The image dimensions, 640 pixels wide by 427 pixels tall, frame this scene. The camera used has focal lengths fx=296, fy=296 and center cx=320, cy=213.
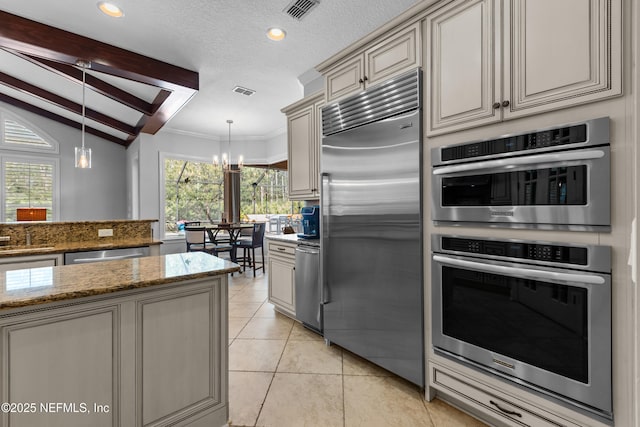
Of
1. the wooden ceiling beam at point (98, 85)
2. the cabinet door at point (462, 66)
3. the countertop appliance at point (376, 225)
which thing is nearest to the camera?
the cabinet door at point (462, 66)

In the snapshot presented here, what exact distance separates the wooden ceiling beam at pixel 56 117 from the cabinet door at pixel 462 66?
23.0ft

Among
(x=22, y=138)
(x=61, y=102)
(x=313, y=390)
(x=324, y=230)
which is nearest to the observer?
(x=313, y=390)

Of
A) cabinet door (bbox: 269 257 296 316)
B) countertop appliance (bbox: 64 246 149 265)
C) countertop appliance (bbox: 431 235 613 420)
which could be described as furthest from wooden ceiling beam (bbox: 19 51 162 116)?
countertop appliance (bbox: 431 235 613 420)

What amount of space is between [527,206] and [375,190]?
92cm

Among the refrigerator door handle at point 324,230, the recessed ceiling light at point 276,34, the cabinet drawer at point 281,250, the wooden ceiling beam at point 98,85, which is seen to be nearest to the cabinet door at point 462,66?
the refrigerator door handle at point 324,230

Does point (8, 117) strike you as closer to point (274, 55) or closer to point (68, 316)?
point (274, 55)

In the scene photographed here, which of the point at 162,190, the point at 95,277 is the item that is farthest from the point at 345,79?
the point at 162,190

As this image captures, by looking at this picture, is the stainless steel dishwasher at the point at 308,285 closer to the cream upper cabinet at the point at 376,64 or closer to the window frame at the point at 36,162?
the cream upper cabinet at the point at 376,64

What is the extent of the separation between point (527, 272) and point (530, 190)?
1.28 feet

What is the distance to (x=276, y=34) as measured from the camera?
2791mm

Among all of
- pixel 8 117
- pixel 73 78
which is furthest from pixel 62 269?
pixel 8 117

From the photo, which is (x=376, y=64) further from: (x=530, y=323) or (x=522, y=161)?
(x=530, y=323)

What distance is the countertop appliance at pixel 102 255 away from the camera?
103 inches

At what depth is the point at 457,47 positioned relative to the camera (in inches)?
65.8
